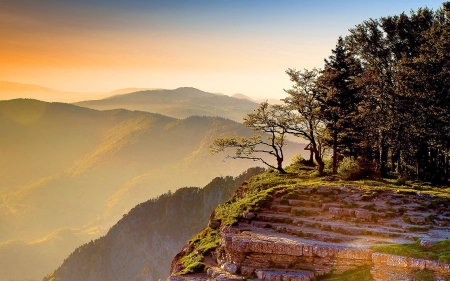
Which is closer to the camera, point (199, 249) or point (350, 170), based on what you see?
point (199, 249)

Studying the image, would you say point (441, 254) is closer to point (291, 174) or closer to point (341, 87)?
point (291, 174)

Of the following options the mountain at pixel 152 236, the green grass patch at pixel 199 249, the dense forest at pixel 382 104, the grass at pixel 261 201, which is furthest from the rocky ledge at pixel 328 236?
the mountain at pixel 152 236

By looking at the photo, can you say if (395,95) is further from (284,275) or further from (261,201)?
(284,275)

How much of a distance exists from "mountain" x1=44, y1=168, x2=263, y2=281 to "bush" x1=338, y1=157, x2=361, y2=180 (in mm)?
53347

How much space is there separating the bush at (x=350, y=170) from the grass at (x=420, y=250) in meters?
13.8

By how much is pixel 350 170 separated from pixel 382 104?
8739 millimetres

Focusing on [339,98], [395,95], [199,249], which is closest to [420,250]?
[199,249]

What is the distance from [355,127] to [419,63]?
7444 millimetres

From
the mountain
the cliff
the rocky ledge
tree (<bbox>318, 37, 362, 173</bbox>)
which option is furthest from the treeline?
the mountain

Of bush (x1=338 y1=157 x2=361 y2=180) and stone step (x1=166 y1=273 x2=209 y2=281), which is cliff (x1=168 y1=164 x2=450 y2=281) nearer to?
stone step (x1=166 y1=273 x2=209 y2=281)

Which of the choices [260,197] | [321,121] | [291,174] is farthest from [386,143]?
[260,197]

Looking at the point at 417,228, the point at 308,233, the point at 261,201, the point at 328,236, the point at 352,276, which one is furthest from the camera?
the point at 261,201

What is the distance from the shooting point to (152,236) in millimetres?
98625

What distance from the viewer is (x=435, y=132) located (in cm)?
3441
